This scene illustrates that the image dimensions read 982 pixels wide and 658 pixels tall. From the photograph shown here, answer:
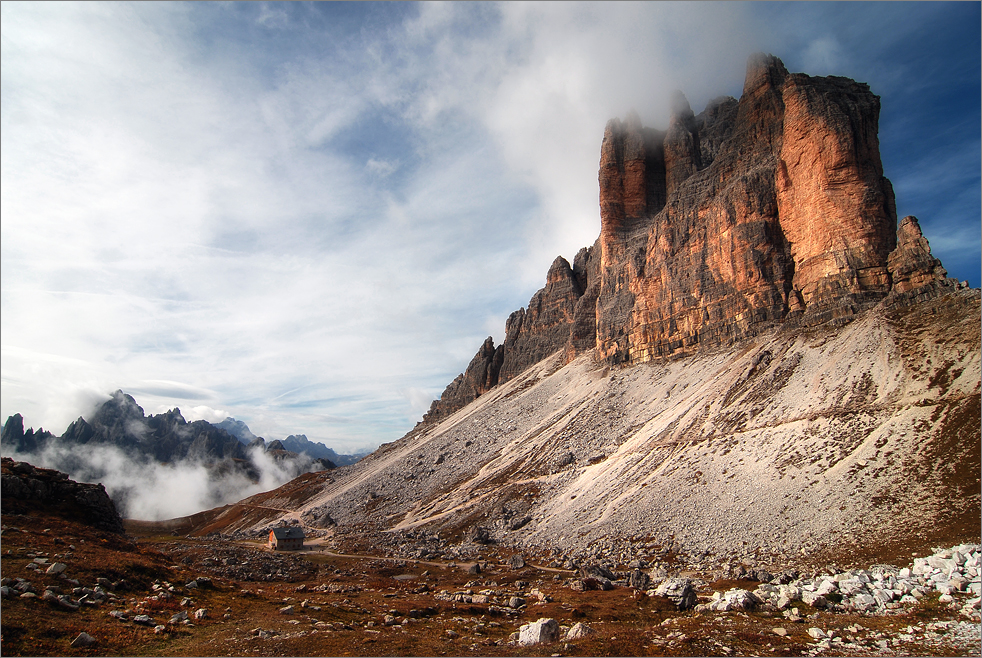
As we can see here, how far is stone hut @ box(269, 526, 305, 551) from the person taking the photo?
67.3m

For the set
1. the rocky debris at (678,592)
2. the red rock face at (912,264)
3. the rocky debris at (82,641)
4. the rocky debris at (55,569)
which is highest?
the red rock face at (912,264)

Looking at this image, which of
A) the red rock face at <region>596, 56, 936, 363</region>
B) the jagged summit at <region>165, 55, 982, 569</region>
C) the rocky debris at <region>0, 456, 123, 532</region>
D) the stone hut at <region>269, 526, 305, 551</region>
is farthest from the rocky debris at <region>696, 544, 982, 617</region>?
the stone hut at <region>269, 526, 305, 551</region>

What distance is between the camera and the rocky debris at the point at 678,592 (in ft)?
86.4

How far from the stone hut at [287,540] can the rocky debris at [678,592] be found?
55253 millimetres

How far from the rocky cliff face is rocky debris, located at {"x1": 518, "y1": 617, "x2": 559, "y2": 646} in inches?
2766

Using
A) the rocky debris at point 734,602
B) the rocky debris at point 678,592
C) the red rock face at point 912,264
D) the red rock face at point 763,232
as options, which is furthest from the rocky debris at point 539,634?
the red rock face at point 912,264

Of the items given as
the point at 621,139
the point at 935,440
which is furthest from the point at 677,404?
the point at 621,139

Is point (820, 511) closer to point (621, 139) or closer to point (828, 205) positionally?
point (828, 205)

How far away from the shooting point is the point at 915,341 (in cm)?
5344

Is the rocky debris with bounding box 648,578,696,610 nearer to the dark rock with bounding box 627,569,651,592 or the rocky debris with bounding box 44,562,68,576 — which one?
the dark rock with bounding box 627,569,651,592

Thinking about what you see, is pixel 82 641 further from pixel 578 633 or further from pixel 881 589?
pixel 881 589

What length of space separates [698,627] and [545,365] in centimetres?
11739

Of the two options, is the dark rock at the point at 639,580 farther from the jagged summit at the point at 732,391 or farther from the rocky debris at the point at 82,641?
the rocky debris at the point at 82,641

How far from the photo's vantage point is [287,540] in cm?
6775
